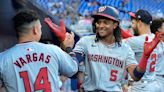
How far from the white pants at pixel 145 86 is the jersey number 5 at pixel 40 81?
2.32m

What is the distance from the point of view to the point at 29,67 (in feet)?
12.0

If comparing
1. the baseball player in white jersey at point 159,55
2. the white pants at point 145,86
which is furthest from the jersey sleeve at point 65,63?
the baseball player in white jersey at point 159,55

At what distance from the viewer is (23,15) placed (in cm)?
369

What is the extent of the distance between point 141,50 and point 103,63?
4.71ft

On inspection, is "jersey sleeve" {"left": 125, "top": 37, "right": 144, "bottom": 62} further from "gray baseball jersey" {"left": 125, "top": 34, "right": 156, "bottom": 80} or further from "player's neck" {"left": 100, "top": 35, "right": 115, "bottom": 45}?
"player's neck" {"left": 100, "top": 35, "right": 115, "bottom": 45}

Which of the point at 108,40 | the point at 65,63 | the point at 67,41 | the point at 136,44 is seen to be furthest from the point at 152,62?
the point at 65,63

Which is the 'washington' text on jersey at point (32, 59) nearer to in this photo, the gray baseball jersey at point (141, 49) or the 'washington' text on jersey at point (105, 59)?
the 'washington' text on jersey at point (105, 59)

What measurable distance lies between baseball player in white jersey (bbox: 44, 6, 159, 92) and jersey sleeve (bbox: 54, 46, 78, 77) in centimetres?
55

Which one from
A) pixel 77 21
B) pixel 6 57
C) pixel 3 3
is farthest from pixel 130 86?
pixel 77 21

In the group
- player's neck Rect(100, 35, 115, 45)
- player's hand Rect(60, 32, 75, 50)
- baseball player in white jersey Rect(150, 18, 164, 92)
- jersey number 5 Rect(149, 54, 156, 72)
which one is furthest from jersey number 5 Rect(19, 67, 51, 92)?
baseball player in white jersey Rect(150, 18, 164, 92)

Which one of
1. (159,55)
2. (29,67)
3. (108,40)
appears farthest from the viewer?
(159,55)

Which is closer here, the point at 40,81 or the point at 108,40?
the point at 40,81

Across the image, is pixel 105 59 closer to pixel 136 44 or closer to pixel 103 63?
pixel 103 63

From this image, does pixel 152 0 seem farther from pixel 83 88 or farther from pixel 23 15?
pixel 23 15
